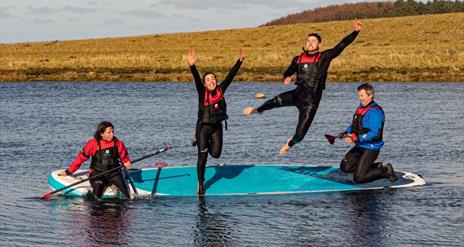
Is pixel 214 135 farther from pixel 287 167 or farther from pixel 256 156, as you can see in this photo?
pixel 256 156

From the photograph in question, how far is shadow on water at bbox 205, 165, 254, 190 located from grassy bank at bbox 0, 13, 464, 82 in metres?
33.2

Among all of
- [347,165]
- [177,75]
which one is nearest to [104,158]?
[347,165]

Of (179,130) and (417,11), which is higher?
(417,11)

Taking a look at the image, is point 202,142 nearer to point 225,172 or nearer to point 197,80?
point 197,80

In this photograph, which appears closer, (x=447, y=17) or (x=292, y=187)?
(x=292, y=187)

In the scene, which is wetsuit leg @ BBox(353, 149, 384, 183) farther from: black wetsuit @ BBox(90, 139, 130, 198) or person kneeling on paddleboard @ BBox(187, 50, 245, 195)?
black wetsuit @ BBox(90, 139, 130, 198)

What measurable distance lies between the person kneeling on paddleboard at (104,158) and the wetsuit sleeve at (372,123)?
3604 millimetres

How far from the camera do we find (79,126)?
26.6 meters

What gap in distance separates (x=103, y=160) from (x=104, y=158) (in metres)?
0.03

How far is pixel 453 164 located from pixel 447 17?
7072cm

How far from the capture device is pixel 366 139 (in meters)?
14.5

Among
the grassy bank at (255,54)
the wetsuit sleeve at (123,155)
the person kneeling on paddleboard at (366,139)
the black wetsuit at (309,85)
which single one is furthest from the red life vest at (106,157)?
the grassy bank at (255,54)

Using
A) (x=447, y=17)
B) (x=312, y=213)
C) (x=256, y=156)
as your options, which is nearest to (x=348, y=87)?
A: (x=256, y=156)

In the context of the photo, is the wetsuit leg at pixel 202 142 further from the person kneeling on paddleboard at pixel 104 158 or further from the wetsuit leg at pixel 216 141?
the person kneeling on paddleboard at pixel 104 158
